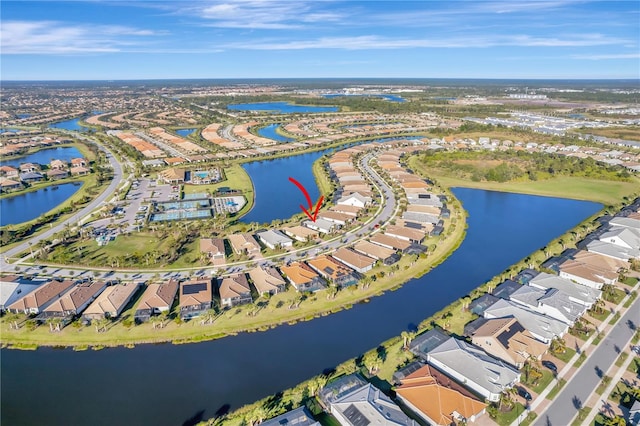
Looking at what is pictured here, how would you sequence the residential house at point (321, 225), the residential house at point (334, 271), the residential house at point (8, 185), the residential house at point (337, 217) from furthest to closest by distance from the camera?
the residential house at point (8, 185), the residential house at point (337, 217), the residential house at point (321, 225), the residential house at point (334, 271)

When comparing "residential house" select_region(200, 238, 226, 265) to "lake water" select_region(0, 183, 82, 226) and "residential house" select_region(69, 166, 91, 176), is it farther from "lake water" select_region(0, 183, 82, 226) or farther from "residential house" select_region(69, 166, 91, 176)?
"residential house" select_region(69, 166, 91, 176)

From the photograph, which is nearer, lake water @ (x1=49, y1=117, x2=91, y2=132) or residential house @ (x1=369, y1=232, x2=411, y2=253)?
residential house @ (x1=369, y1=232, x2=411, y2=253)

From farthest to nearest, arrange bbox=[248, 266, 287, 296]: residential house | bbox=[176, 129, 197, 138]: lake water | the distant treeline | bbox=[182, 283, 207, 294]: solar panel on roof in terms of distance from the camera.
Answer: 1. bbox=[176, 129, 197, 138]: lake water
2. the distant treeline
3. bbox=[248, 266, 287, 296]: residential house
4. bbox=[182, 283, 207, 294]: solar panel on roof

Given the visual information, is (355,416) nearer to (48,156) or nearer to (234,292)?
(234,292)

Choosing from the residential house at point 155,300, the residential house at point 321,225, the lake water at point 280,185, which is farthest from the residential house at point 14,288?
the residential house at point 321,225

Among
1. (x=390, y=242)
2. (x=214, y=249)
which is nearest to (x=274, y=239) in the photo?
(x=214, y=249)

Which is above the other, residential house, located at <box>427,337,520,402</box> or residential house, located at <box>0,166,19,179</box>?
residential house, located at <box>0,166,19,179</box>

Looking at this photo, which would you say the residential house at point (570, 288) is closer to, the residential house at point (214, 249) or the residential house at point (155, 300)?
the residential house at point (214, 249)

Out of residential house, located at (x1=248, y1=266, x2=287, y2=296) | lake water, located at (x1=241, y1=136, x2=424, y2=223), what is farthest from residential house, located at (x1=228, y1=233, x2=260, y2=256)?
lake water, located at (x1=241, y1=136, x2=424, y2=223)
